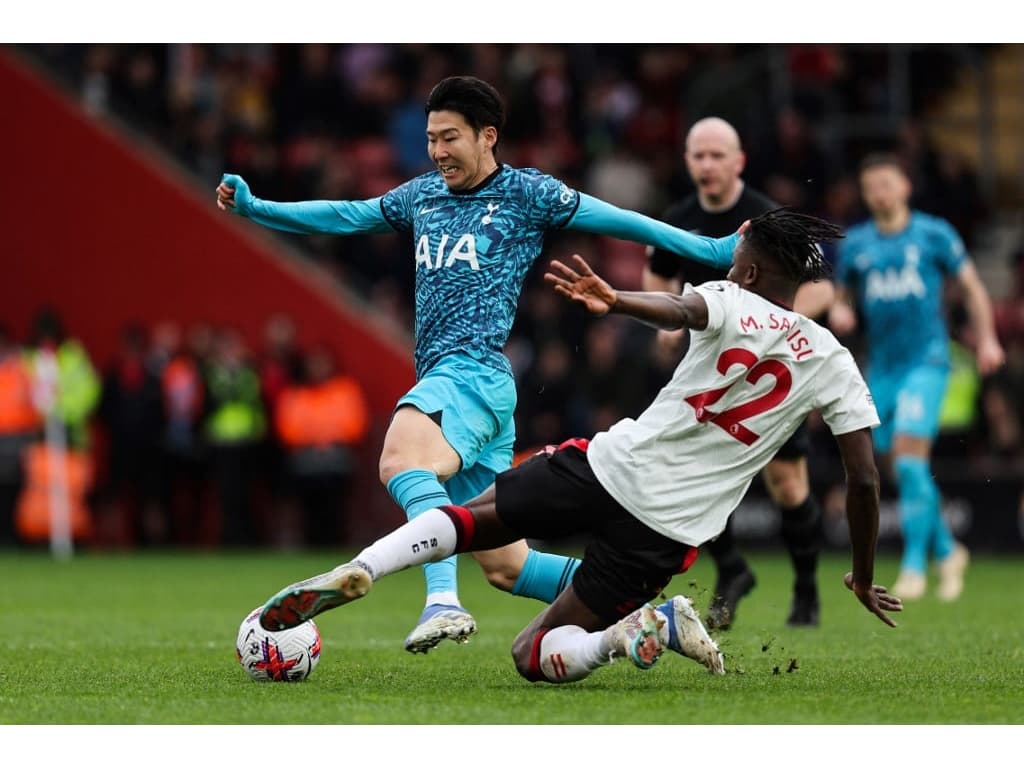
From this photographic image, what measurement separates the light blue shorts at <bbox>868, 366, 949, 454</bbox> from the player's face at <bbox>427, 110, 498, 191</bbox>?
499 centimetres

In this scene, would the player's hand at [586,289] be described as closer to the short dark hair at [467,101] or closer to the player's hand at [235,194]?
the short dark hair at [467,101]

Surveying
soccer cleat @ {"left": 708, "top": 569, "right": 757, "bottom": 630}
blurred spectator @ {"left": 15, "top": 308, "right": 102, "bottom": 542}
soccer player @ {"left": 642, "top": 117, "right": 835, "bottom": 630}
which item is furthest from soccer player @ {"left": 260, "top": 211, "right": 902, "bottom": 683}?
blurred spectator @ {"left": 15, "top": 308, "right": 102, "bottom": 542}

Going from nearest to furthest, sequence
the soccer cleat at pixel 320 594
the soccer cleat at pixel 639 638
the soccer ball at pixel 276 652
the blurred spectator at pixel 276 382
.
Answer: the soccer cleat at pixel 320 594 → the soccer cleat at pixel 639 638 → the soccer ball at pixel 276 652 → the blurred spectator at pixel 276 382

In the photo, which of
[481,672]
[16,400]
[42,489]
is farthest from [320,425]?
[481,672]

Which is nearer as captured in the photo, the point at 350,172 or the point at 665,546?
the point at 665,546

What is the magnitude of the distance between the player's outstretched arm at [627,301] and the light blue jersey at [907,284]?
616 centimetres

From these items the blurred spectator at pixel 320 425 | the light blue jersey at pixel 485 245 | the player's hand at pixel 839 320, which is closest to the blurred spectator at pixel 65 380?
the blurred spectator at pixel 320 425

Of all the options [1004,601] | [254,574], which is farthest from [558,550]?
[1004,601]

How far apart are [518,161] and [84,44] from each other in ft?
17.6

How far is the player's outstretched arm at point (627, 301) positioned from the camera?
5.68 metres

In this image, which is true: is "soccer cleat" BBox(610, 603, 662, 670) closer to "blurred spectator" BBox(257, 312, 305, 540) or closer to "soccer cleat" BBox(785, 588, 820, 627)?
"soccer cleat" BBox(785, 588, 820, 627)

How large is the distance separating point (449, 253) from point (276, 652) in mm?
1766

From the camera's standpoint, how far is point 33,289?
21.2m

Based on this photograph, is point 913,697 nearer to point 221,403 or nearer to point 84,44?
point 221,403
